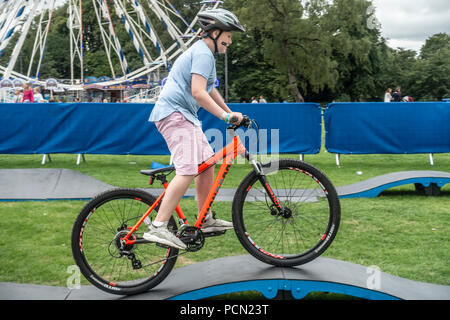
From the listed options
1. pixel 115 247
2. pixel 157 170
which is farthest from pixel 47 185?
pixel 157 170

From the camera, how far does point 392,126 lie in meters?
11.5

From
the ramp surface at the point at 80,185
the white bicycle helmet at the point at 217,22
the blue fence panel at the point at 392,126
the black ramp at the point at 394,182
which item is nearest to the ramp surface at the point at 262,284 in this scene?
the white bicycle helmet at the point at 217,22

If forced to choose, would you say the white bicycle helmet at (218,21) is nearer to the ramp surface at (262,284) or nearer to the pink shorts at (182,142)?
the pink shorts at (182,142)

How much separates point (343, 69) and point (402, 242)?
50858mm

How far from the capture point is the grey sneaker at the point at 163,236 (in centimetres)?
354

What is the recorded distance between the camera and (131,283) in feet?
12.1

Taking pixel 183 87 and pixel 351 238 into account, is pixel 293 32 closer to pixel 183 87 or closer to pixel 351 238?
pixel 351 238

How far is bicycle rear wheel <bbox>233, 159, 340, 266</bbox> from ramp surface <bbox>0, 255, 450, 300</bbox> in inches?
5.3

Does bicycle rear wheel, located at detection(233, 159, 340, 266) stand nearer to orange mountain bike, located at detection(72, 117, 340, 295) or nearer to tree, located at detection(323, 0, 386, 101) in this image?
orange mountain bike, located at detection(72, 117, 340, 295)

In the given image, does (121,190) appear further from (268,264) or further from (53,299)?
(268,264)

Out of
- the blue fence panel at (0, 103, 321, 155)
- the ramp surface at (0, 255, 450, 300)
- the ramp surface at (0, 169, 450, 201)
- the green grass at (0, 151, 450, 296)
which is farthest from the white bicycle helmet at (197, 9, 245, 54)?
the blue fence panel at (0, 103, 321, 155)

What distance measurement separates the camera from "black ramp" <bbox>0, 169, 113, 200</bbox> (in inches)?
301

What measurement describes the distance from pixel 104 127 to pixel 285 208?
850cm

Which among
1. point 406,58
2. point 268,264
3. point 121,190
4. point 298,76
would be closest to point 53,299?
point 121,190
